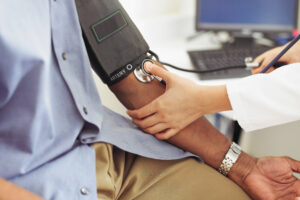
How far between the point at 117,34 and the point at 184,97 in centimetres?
24

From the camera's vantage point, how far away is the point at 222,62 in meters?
1.11

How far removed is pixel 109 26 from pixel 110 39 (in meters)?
0.03

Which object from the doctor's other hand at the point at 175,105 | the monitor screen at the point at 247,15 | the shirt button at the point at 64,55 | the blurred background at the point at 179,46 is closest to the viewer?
the shirt button at the point at 64,55

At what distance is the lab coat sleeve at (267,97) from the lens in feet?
2.28

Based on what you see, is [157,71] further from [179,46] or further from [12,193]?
[179,46]

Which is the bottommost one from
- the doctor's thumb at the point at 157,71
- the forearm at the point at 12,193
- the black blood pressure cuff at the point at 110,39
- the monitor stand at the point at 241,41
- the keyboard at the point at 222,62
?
the monitor stand at the point at 241,41

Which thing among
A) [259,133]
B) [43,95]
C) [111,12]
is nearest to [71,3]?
[111,12]

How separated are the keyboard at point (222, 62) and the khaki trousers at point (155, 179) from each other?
35 cm

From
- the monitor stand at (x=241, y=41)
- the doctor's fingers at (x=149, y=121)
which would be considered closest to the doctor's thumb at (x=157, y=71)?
the doctor's fingers at (x=149, y=121)

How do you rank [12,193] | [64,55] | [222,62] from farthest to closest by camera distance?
[222,62]
[64,55]
[12,193]

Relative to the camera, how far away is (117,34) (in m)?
0.75

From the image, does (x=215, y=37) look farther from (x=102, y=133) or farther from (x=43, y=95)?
(x=43, y=95)

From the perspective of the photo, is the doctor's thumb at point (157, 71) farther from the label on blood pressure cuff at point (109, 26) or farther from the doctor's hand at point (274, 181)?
the doctor's hand at point (274, 181)

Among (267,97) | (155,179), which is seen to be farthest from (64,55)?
(267,97)
